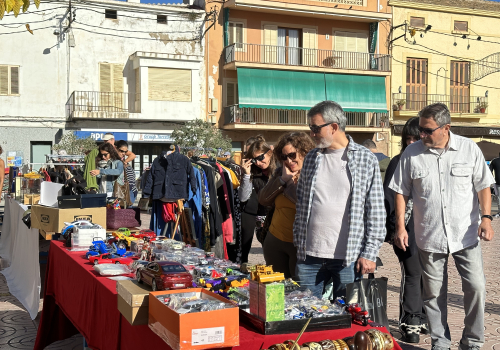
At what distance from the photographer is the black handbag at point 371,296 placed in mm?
3031

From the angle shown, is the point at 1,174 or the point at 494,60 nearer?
the point at 1,174

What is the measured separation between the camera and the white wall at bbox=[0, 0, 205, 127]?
79.2 ft

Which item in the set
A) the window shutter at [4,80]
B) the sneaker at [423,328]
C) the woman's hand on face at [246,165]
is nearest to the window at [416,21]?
the window shutter at [4,80]

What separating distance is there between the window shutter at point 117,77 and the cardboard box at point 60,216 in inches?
806

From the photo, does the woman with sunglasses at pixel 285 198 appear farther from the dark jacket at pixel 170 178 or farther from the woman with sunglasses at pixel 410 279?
the dark jacket at pixel 170 178

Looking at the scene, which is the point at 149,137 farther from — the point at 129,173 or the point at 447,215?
the point at 447,215

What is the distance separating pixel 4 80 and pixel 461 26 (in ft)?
73.1

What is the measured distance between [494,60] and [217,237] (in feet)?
92.8

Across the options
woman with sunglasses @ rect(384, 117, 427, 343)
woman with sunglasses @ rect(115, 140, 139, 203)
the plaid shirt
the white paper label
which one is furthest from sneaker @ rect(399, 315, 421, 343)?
woman with sunglasses @ rect(115, 140, 139, 203)

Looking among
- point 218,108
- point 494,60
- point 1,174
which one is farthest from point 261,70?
point 1,174

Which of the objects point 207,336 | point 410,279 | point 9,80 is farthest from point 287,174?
point 9,80

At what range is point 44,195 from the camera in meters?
6.11

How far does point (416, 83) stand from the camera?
29938 millimetres

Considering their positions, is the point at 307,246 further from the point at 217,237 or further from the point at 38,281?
the point at 217,237
